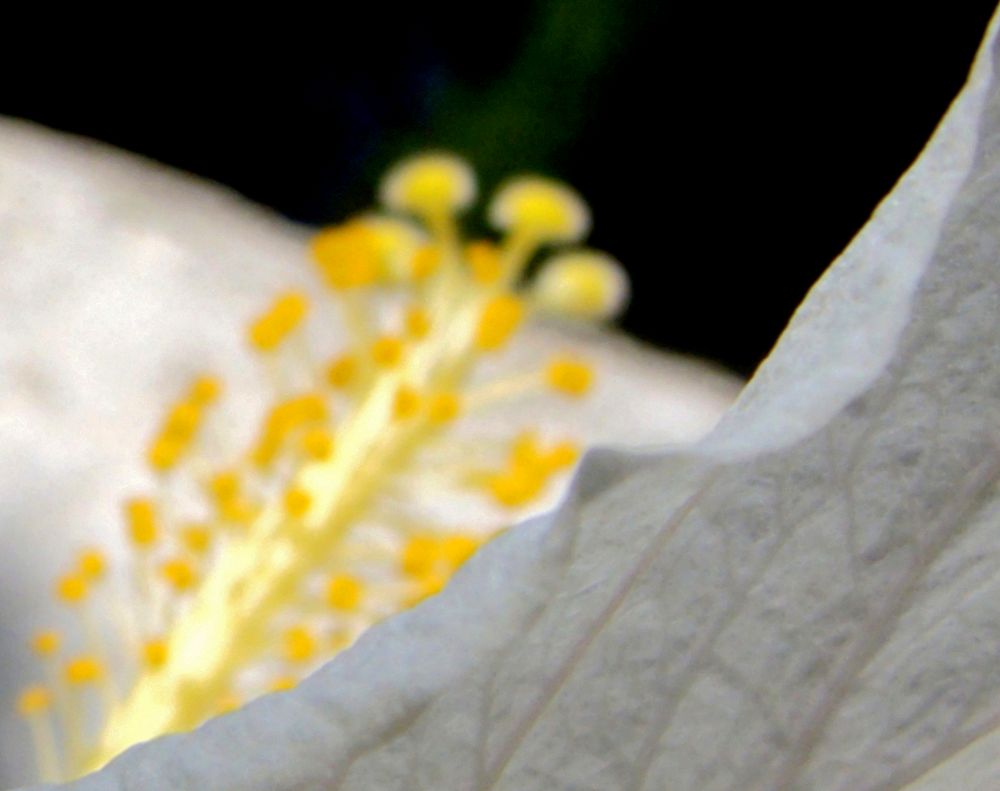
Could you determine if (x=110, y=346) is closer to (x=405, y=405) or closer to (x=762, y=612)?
(x=405, y=405)

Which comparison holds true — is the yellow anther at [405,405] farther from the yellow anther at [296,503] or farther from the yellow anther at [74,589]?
the yellow anther at [74,589]

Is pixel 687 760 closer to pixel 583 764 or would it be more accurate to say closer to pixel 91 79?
pixel 583 764

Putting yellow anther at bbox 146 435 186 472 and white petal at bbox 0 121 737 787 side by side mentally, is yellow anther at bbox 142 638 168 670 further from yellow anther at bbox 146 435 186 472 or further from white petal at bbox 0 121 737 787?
white petal at bbox 0 121 737 787

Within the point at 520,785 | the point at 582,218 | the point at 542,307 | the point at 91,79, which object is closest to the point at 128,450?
the point at 542,307

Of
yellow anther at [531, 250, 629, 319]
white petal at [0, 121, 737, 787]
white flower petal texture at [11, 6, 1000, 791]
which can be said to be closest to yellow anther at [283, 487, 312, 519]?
yellow anther at [531, 250, 629, 319]

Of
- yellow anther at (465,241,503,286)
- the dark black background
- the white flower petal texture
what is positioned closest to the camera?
the white flower petal texture

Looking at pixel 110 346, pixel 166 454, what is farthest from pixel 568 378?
pixel 110 346
